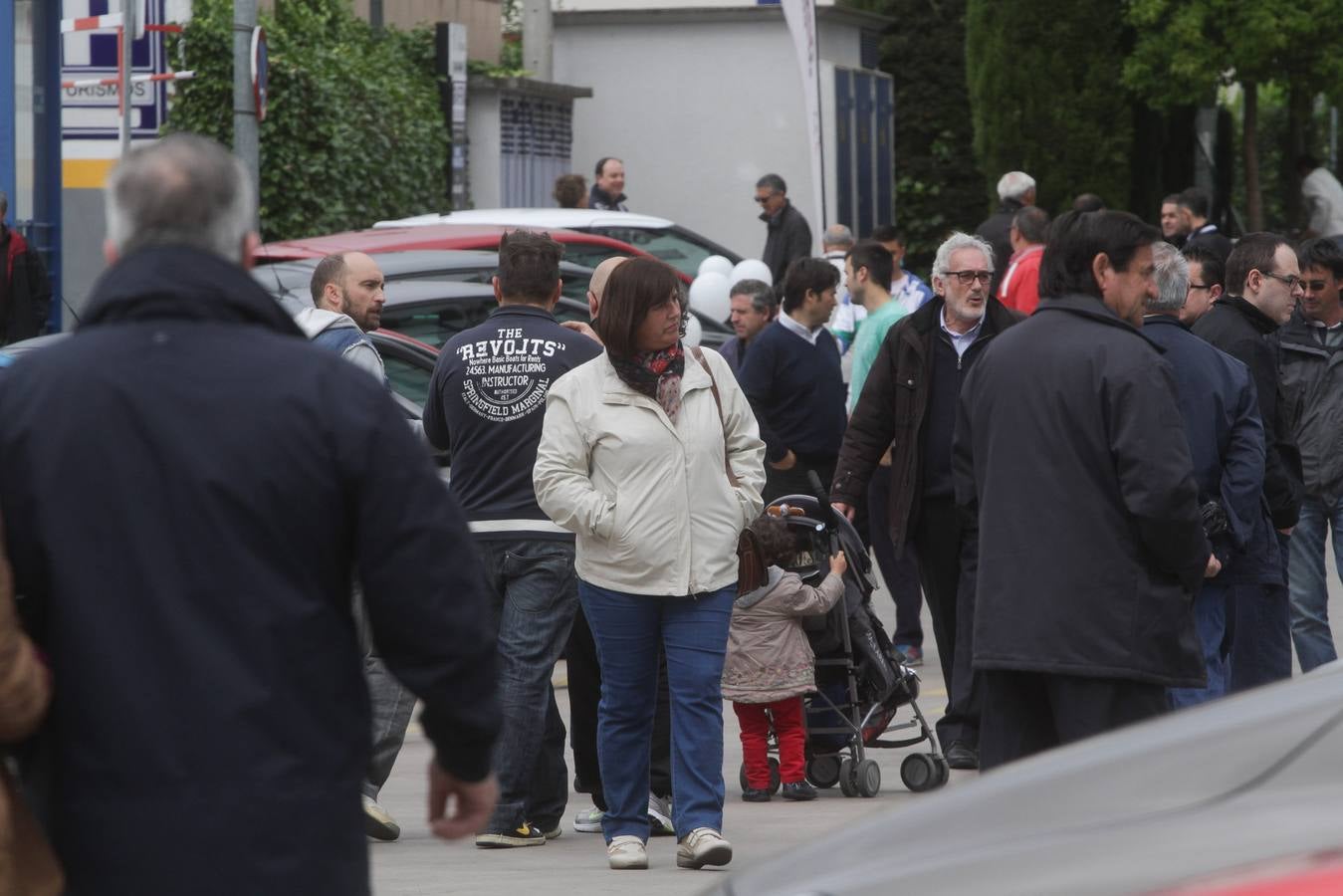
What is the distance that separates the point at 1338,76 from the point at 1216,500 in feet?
70.4

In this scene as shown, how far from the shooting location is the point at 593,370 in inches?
267

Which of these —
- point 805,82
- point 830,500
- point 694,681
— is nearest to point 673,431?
point 694,681

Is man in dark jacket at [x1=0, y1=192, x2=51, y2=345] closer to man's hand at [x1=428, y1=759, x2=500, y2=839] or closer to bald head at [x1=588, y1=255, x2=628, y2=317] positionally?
bald head at [x1=588, y1=255, x2=628, y2=317]

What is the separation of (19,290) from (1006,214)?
7.20 metres

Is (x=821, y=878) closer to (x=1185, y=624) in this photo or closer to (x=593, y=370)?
(x=1185, y=624)

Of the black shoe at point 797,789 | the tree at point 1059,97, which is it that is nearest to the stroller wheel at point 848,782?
the black shoe at point 797,789

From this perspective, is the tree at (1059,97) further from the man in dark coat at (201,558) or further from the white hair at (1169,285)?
the man in dark coat at (201,558)

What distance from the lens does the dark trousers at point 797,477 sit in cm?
1112

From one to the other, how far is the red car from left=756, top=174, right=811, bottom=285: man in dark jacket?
9.28 feet

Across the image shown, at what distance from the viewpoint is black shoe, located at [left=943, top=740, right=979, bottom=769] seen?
8.70 m

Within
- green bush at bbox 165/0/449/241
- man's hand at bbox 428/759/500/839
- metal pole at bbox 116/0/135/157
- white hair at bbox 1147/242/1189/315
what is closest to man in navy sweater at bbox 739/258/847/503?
white hair at bbox 1147/242/1189/315

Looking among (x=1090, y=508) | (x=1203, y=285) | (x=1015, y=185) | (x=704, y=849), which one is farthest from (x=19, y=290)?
(x=1090, y=508)

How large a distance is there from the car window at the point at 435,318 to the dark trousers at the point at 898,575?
2434 mm

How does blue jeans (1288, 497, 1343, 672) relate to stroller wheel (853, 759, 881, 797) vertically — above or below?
above
